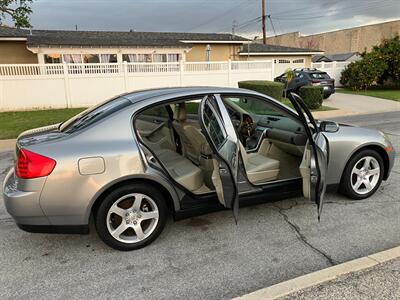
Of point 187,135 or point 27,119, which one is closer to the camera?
point 187,135

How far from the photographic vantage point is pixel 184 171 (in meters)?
3.49

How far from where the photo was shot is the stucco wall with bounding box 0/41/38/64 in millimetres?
19156

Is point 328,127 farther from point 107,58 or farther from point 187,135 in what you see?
point 107,58

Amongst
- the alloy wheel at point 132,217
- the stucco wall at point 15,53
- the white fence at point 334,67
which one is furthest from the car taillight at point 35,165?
the white fence at point 334,67

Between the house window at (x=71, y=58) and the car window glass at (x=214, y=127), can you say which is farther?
the house window at (x=71, y=58)

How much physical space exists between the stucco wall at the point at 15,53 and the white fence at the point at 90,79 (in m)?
6.63

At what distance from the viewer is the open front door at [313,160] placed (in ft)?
10.2

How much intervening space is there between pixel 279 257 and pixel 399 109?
45.4 feet

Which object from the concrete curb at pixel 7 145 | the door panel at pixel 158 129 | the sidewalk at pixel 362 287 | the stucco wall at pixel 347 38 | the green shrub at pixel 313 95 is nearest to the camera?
the sidewalk at pixel 362 287

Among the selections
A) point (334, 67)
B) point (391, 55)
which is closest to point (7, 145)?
point (391, 55)

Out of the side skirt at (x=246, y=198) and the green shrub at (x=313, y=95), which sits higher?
the green shrub at (x=313, y=95)

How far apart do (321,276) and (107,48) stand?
19365mm

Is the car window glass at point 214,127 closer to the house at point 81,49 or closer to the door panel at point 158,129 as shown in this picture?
the door panel at point 158,129

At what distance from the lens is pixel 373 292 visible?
2.34 m
